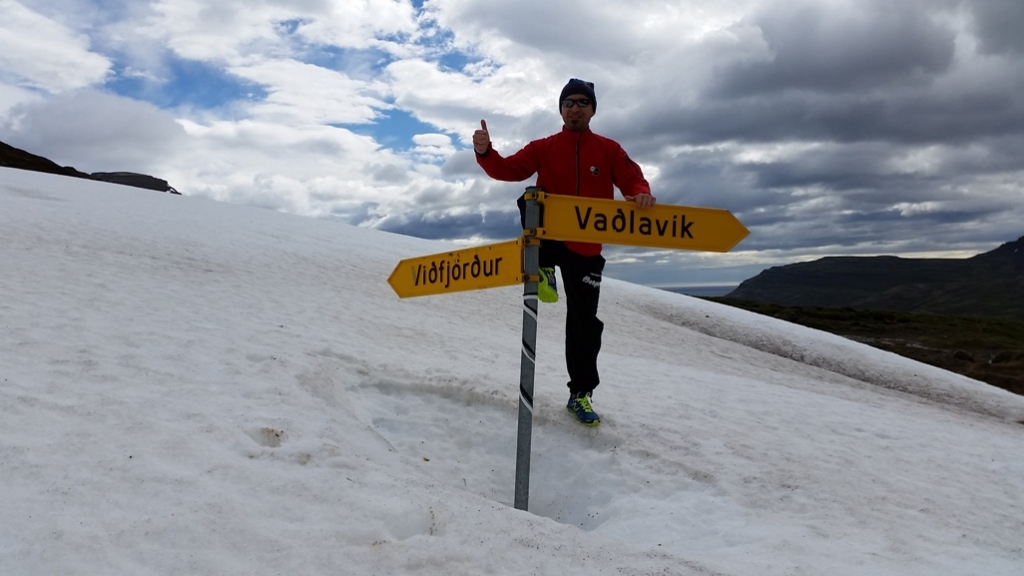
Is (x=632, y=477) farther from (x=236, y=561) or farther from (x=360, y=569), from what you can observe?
(x=236, y=561)

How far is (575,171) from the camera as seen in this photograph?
570 cm

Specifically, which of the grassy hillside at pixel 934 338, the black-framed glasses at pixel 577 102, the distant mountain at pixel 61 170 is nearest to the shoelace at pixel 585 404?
the black-framed glasses at pixel 577 102

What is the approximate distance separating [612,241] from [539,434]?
103 inches

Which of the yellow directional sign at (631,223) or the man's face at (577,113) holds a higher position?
the man's face at (577,113)

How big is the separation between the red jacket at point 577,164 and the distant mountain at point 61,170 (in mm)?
67091

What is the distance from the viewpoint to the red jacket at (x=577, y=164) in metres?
5.69

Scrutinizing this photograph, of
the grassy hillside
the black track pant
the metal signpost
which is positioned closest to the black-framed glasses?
the black track pant

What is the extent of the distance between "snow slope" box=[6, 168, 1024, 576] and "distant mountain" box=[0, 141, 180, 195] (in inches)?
2483

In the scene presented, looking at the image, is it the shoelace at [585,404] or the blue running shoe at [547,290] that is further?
the shoelace at [585,404]

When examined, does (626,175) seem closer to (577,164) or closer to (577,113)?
(577,164)

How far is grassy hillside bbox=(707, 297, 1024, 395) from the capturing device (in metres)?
30.1

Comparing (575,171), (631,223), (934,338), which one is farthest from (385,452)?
(934,338)

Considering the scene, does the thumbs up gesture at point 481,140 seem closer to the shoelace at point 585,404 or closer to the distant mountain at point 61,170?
the shoelace at point 585,404

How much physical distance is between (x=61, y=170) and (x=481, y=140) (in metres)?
95.8
